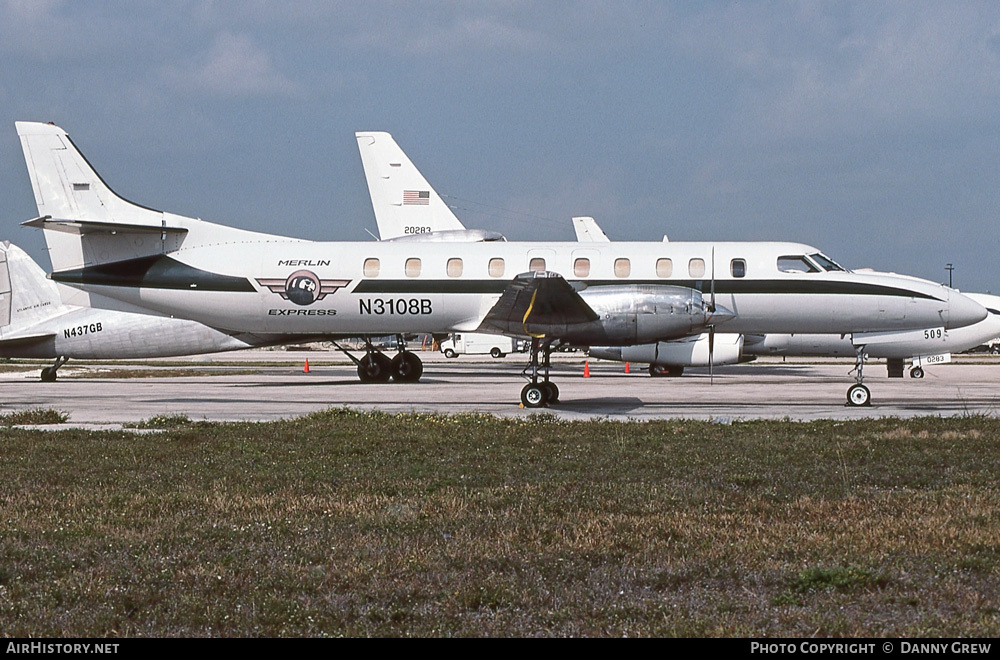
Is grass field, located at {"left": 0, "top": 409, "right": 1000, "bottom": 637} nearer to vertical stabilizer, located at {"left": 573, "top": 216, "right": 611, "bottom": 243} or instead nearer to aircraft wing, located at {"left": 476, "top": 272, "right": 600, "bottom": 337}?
aircraft wing, located at {"left": 476, "top": 272, "right": 600, "bottom": 337}

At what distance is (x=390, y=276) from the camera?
946 inches

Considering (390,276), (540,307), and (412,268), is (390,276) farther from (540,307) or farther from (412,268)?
(540,307)

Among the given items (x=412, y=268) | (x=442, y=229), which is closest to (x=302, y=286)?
(x=412, y=268)

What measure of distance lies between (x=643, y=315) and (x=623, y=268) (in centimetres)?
242

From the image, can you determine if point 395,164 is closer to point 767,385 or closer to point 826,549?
point 767,385

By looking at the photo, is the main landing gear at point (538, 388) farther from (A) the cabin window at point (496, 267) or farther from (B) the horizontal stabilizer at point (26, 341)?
(B) the horizontal stabilizer at point (26, 341)

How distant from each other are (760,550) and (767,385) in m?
25.8

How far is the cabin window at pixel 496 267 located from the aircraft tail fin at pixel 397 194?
14171 mm

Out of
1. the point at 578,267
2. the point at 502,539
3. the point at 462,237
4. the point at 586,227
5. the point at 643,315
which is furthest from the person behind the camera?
the point at 586,227

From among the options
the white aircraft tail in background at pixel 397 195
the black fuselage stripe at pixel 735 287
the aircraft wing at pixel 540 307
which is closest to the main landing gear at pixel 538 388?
the aircraft wing at pixel 540 307

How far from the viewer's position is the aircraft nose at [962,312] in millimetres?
23422

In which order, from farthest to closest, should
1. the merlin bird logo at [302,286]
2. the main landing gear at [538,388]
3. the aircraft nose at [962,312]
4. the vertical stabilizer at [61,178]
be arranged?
the vertical stabilizer at [61,178] < the merlin bird logo at [302,286] < the aircraft nose at [962,312] < the main landing gear at [538,388]

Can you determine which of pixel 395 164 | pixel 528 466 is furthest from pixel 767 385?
pixel 528 466

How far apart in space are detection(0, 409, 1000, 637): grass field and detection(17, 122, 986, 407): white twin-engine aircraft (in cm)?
929
